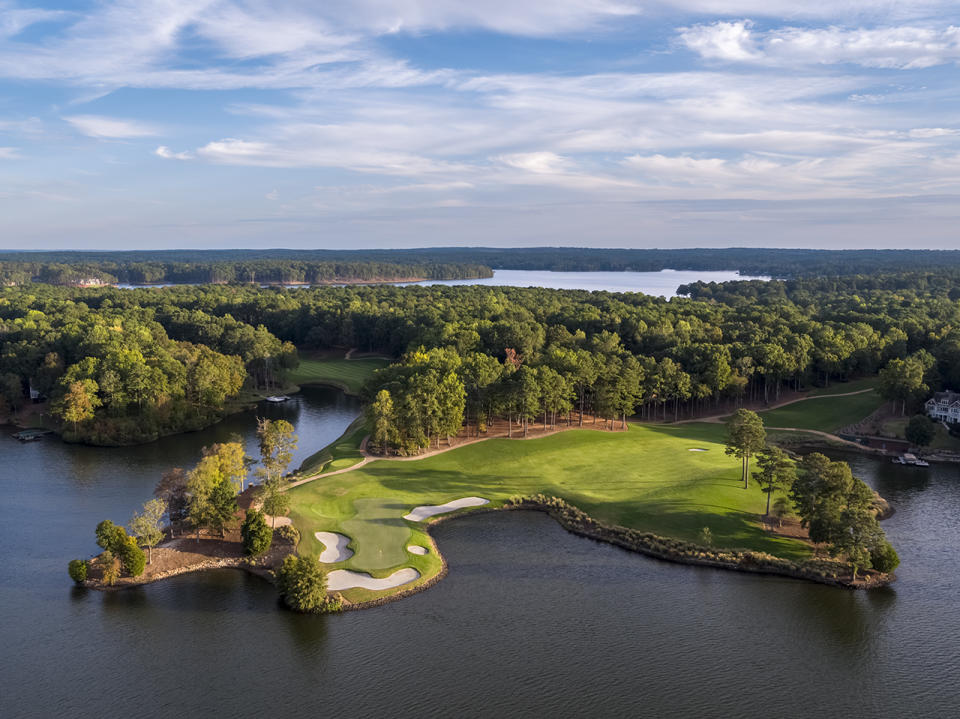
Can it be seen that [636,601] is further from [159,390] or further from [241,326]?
[241,326]

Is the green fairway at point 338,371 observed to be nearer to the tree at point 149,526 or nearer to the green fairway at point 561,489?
the green fairway at point 561,489

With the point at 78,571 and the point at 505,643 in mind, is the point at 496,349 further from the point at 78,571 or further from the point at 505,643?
the point at 505,643

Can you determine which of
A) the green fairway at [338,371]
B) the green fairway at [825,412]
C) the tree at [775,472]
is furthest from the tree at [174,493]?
the green fairway at [825,412]

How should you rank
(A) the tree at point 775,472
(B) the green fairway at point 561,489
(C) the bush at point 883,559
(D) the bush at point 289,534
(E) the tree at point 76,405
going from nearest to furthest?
1. (C) the bush at point 883,559
2. (D) the bush at point 289,534
3. (B) the green fairway at point 561,489
4. (A) the tree at point 775,472
5. (E) the tree at point 76,405

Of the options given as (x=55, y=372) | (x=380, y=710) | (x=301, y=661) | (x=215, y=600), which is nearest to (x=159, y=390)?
(x=55, y=372)

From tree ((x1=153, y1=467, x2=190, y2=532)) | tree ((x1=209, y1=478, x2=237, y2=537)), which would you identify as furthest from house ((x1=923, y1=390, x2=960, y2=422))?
tree ((x1=153, y1=467, x2=190, y2=532))

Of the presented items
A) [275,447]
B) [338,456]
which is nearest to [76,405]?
[338,456]
